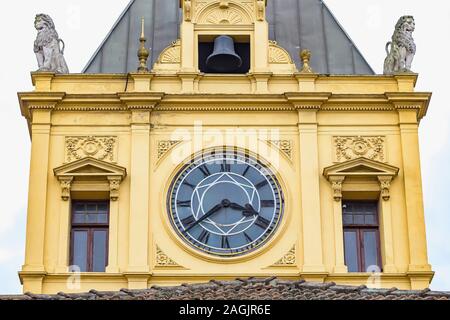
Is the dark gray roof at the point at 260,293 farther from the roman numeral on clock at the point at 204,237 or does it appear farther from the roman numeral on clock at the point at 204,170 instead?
the roman numeral on clock at the point at 204,170

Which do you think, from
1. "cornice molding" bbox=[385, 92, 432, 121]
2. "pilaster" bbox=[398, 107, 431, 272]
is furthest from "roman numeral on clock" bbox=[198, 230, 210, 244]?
"cornice molding" bbox=[385, 92, 432, 121]

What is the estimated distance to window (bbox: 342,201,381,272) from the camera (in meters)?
28.0

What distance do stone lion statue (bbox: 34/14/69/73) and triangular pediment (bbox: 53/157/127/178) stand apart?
231cm

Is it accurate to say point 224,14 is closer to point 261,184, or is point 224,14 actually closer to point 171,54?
point 171,54

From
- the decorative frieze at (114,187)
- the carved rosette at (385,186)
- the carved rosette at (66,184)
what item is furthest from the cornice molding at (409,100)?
the carved rosette at (66,184)

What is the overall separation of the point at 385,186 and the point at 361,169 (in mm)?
557

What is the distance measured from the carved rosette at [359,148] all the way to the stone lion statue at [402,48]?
169 cm

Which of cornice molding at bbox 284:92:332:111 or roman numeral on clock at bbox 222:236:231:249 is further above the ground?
cornice molding at bbox 284:92:332:111

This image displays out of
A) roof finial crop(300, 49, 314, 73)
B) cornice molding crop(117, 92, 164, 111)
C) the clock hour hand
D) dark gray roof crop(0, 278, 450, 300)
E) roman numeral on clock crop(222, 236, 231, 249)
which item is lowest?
dark gray roof crop(0, 278, 450, 300)

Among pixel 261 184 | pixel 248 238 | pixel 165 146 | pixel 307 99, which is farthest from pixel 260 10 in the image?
pixel 248 238

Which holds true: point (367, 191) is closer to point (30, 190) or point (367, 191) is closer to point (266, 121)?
point (266, 121)

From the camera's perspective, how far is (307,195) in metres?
28.2

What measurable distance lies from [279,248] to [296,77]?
146 inches

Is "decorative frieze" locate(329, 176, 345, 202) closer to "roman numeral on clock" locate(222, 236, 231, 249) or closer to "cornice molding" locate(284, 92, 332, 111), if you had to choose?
"cornice molding" locate(284, 92, 332, 111)
